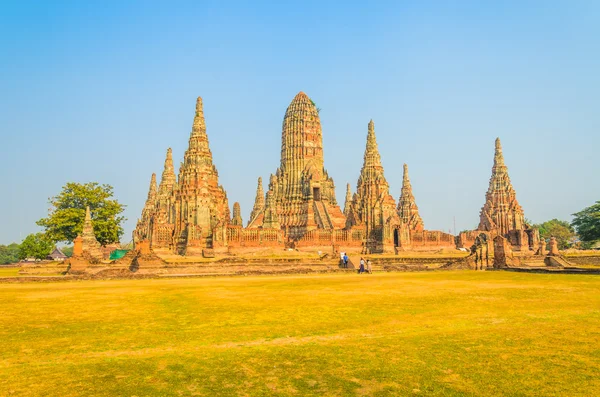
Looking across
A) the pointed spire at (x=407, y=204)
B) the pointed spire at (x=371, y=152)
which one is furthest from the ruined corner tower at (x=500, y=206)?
the pointed spire at (x=371, y=152)

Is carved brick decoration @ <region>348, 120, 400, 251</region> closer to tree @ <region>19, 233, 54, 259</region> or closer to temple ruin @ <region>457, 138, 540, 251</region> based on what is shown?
temple ruin @ <region>457, 138, 540, 251</region>

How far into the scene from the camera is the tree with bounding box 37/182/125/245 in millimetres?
51312

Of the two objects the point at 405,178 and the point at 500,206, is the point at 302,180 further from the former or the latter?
the point at 500,206

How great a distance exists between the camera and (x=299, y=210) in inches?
2771

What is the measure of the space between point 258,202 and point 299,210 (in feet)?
24.3

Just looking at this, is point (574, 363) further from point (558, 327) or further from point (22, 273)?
point (22, 273)

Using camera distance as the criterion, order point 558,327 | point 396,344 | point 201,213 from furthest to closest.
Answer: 1. point 201,213
2. point 558,327
3. point 396,344

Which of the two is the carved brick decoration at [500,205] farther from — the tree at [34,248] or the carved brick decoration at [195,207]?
the tree at [34,248]

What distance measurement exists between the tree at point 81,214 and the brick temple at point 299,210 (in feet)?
16.2

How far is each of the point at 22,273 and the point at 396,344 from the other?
102ft

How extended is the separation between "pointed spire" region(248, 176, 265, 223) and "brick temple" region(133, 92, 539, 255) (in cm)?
16

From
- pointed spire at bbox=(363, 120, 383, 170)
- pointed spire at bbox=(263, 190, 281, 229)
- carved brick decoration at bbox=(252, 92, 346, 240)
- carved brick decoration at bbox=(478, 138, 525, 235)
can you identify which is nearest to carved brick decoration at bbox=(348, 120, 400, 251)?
pointed spire at bbox=(363, 120, 383, 170)

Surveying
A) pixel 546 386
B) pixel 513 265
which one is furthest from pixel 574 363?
pixel 513 265

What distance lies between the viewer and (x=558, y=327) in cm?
1019
